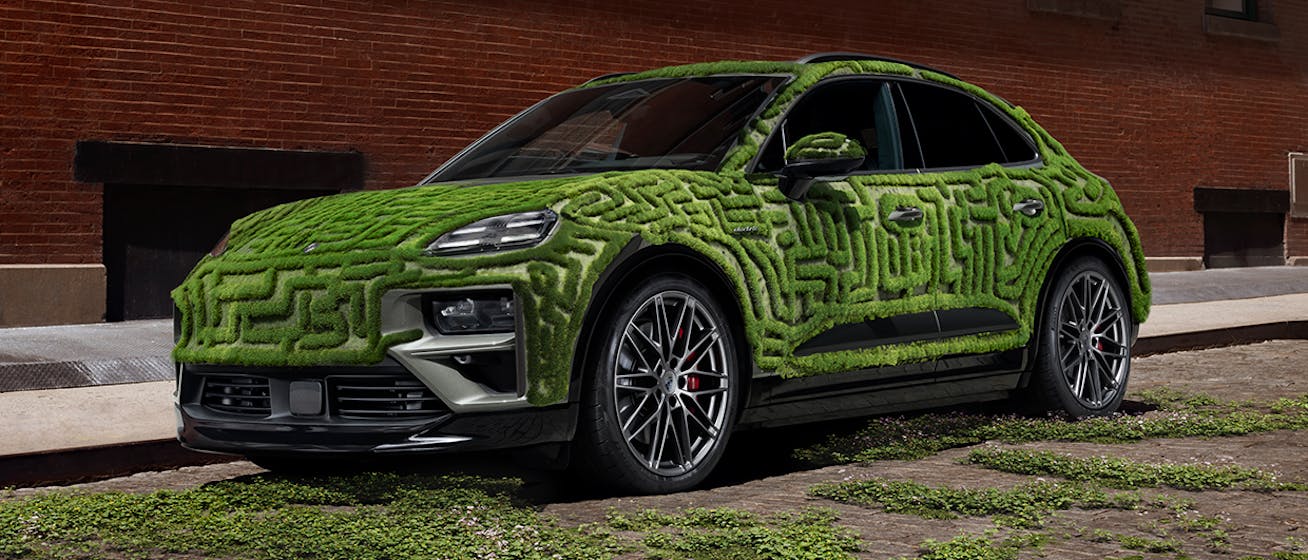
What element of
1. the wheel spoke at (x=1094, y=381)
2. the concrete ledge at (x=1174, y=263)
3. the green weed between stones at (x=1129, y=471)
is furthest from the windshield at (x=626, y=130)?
the concrete ledge at (x=1174, y=263)

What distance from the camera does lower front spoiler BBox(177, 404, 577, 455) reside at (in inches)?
218

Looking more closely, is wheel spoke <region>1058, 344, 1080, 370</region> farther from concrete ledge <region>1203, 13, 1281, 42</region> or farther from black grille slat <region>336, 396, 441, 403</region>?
concrete ledge <region>1203, 13, 1281, 42</region>

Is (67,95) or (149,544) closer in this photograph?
(149,544)

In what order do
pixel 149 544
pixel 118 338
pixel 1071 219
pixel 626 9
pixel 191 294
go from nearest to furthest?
pixel 149 544
pixel 191 294
pixel 1071 219
pixel 118 338
pixel 626 9

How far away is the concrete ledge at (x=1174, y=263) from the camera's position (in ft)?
66.4

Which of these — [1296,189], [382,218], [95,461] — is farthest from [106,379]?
[1296,189]

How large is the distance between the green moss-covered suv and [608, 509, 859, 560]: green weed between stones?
49 centimetres

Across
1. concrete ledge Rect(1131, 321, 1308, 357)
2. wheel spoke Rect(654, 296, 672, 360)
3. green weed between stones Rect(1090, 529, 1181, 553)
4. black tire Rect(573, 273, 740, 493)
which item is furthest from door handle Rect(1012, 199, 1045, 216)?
concrete ledge Rect(1131, 321, 1308, 357)

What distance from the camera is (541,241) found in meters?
5.66

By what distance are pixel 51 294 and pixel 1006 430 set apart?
25.1 feet

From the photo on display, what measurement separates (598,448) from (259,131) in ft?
26.5

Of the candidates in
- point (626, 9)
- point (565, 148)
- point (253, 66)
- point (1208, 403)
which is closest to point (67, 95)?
point (253, 66)

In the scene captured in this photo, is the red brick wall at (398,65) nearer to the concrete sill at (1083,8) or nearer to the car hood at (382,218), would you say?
the concrete sill at (1083,8)

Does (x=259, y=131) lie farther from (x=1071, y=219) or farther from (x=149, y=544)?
(x=149, y=544)
